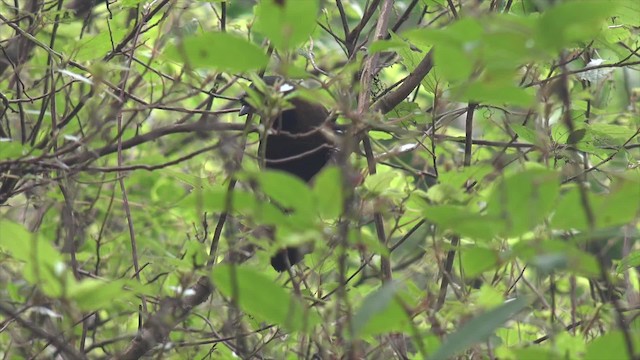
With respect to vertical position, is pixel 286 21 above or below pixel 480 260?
above

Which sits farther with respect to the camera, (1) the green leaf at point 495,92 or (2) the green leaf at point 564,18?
(1) the green leaf at point 495,92

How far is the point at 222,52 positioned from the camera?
106 centimetres

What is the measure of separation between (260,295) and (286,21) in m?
0.34

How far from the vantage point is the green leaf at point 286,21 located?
106 centimetres

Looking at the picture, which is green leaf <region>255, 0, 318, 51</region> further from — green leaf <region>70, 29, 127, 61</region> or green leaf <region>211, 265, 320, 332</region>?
green leaf <region>70, 29, 127, 61</region>

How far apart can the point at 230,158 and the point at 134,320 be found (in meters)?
1.84

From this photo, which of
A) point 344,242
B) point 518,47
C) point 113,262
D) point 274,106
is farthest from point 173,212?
point 518,47

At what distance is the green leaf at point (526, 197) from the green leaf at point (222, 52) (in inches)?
13.5

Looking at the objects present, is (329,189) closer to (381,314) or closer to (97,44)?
(381,314)

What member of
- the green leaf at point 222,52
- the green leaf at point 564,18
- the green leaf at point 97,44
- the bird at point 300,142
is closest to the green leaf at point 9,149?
the green leaf at point 97,44

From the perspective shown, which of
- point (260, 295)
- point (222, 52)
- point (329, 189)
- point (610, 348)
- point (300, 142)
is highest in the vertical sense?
point (222, 52)

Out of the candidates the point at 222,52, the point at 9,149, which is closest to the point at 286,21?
the point at 222,52

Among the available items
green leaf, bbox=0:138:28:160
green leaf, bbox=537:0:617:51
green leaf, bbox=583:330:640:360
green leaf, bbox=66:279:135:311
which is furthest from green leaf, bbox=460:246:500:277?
green leaf, bbox=0:138:28:160

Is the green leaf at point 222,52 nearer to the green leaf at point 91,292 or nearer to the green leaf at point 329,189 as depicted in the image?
the green leaf at point 329,189
